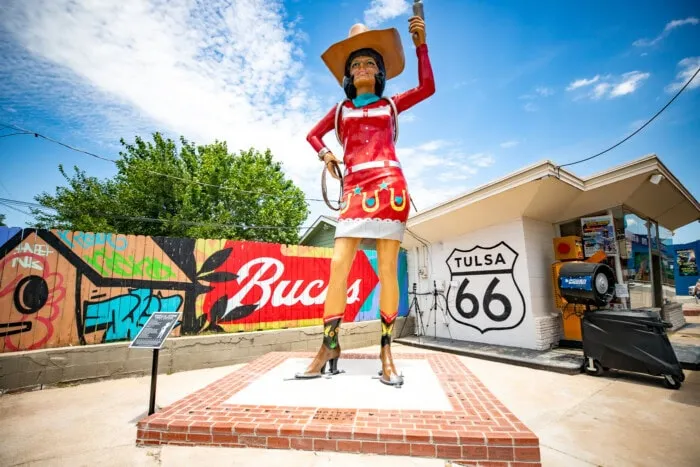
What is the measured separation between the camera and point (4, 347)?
13.2 feet

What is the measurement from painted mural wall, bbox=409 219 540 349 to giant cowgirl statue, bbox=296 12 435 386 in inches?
160

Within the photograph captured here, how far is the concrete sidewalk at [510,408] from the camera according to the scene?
2.14 meters

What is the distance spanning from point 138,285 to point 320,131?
3.86 m

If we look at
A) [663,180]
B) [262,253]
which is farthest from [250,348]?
[663,180]

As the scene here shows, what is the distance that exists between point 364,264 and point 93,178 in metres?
18.6

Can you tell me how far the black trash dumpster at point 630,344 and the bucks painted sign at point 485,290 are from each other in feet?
5.08

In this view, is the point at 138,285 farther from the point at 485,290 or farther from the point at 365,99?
the point at 485,290

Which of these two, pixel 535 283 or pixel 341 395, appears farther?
pixel 535 283

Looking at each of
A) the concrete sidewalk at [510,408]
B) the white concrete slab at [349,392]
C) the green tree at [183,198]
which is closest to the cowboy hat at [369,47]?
the white concrete slab at [349,392]

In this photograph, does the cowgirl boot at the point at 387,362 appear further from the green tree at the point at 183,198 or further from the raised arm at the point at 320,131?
the green tree at the point at 183,198

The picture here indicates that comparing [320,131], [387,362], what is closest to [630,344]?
[387,362]

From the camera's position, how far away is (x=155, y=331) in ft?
9.67

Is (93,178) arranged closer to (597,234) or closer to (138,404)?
(138,404)

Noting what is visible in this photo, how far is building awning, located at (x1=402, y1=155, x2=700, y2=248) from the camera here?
543 centimetres
